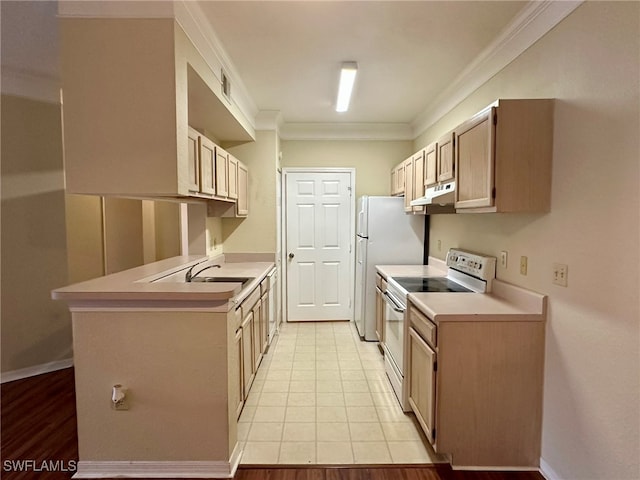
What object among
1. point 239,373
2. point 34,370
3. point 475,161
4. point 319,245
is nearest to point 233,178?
point 319,245

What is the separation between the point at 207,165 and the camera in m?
2.50

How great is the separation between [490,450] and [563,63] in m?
2.09

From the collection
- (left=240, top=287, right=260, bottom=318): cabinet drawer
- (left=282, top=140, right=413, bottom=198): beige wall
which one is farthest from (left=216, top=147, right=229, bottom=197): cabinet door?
(left=282, top=140, right=413, bottom=198): beige wall

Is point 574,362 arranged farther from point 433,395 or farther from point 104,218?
point 104,218

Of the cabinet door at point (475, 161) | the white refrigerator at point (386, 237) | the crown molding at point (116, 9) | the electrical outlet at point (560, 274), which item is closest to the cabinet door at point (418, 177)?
the white refrigerator at point (386, 237)

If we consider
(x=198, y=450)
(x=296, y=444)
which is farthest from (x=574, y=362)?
(x=198, y=450)

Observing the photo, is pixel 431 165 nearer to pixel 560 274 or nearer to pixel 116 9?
pixel 560 274

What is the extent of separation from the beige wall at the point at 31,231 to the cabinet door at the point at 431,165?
321 centimetres

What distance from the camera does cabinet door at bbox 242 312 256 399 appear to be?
2410mm

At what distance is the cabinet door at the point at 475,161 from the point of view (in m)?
1.85

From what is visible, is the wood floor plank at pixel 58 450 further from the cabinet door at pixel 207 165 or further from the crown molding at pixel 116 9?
the crown molding at pixel 116 9

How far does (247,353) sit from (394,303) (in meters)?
1.22

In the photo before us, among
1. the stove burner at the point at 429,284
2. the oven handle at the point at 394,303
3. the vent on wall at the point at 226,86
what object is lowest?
the oven handle at the point at 394,303

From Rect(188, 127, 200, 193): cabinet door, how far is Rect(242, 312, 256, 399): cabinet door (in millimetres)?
1000
